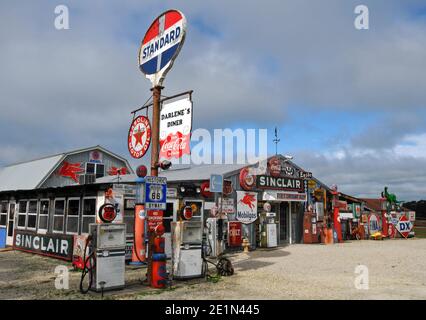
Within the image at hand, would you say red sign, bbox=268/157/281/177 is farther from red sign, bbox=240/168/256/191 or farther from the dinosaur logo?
the dinosaur logo

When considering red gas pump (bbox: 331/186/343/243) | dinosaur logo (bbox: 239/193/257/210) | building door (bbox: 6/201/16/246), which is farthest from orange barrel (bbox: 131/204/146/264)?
red gas pump (bbox: 331/186/343/243)

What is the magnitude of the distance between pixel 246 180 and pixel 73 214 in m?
7.80

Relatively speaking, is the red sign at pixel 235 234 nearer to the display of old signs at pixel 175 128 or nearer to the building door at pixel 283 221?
the building door at pixel 283 221

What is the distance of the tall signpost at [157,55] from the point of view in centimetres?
1020

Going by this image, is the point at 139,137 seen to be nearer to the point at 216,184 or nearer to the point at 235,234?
the point at 216,184

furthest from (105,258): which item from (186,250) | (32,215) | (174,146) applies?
(32,215)

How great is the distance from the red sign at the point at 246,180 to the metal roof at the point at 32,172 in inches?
621

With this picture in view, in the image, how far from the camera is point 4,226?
69.8 feet

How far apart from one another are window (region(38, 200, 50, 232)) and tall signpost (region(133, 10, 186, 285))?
8.59 metres

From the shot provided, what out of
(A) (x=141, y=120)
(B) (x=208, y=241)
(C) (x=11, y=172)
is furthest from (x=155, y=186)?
(C) (x=11, y=172)

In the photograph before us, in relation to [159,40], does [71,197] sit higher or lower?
lower

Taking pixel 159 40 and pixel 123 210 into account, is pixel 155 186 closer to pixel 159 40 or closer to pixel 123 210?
pixel 159 40

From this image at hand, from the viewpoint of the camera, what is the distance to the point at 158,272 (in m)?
9.56
